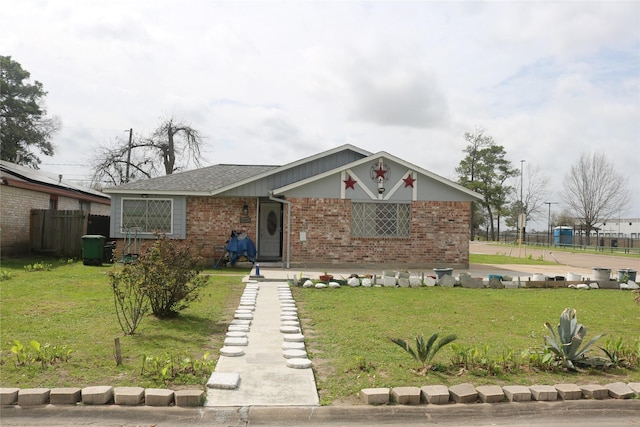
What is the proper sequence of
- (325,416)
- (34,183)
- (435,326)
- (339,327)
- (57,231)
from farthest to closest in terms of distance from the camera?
(34,183)
(57,231)
(435,326)
(339,327)
(325,416)

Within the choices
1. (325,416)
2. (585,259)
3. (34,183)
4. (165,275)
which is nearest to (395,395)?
(325,416)

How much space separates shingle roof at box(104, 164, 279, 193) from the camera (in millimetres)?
17453

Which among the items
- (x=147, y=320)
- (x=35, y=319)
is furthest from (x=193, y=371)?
(x=35, y=319)

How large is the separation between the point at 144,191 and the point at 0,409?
527 inches

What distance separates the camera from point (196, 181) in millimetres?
18812

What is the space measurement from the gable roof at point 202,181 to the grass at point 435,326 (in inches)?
257

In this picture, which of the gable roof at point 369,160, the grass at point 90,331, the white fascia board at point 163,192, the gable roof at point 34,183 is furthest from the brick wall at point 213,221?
the gable roof at point 34,183

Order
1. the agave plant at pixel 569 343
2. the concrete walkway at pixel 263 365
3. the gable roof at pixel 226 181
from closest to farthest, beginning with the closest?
the concrete walkway at pixel 263 365 → the agave plant at pixel 569 343 → the gable roof at pixel 226 181

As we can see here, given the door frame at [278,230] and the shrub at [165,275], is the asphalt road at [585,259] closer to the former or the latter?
the door frame at [278,230]

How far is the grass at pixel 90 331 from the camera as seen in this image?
17.4 feet

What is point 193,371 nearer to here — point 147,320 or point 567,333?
point 147,320

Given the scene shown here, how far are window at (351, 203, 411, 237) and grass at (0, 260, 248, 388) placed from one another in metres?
6.00

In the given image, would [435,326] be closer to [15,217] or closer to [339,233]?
[339,233]

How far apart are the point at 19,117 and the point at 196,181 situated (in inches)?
992
